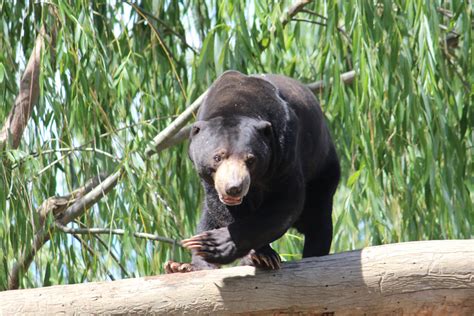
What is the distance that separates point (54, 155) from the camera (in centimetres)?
417

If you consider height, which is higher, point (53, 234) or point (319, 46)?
point (319, 46)

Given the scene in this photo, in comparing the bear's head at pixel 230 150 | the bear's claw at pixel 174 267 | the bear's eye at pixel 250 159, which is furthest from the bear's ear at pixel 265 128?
the bear's claw at pixel 174 267

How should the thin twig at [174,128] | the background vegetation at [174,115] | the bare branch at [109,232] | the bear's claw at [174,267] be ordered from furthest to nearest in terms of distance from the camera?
1. the thin twig at [174,128]
2. the bare branch at [109,232]
3. the background vegetation at [174,115]
4. the bear's claw at [174,267]

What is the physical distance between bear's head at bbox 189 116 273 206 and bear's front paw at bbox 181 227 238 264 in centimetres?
15

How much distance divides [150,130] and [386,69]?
1.14m

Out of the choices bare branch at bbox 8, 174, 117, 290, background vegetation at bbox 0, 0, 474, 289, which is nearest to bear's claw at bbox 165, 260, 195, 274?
background vegetation at bbox 0, 0, 474, 289

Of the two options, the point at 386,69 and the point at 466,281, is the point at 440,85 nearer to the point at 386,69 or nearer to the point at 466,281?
the point at 386,69

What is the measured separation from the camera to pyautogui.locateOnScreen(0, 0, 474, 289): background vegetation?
3.89 metres

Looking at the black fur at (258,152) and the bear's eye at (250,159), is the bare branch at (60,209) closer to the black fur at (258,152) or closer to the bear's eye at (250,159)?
the black fur at (258,152)

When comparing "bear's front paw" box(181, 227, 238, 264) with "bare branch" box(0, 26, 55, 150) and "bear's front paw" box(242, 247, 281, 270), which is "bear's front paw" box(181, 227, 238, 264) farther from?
"bare branch" box(0, 26, 55, 150)

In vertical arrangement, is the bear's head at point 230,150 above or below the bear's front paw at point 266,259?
above

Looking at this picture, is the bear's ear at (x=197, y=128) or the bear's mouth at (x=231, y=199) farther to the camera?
the bear's ear at (x=197, y=128)

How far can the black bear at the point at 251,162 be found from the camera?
319 cm

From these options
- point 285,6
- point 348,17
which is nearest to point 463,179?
point 348,17
